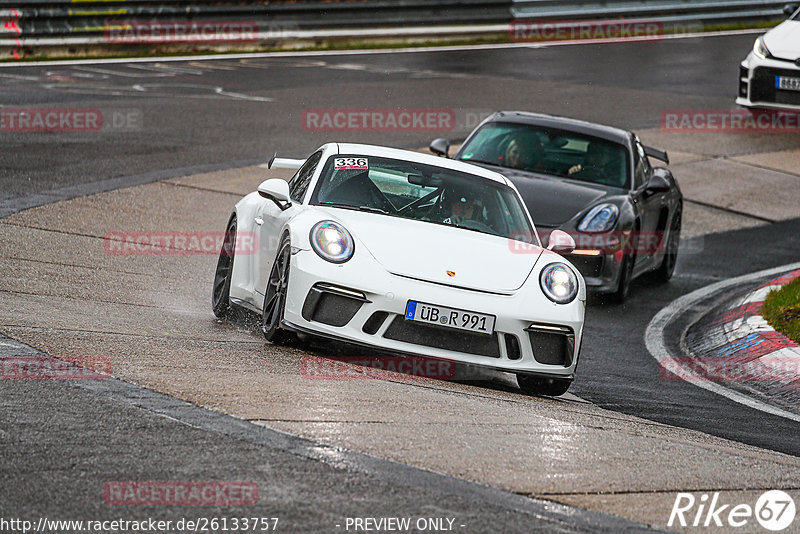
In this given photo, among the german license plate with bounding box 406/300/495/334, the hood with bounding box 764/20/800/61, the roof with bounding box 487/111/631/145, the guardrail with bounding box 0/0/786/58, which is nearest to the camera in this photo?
the german license plate with bounding box 406/300/495/334

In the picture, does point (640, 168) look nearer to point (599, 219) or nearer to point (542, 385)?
point (599, 219)

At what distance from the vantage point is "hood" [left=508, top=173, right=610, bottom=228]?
10.8m

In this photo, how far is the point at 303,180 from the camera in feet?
27.8

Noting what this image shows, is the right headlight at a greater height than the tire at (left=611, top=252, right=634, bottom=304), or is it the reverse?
the right headlight

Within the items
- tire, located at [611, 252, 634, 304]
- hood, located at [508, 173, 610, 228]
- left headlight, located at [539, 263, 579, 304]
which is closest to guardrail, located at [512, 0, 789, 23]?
hood, located at [508, 173, 610, 228]

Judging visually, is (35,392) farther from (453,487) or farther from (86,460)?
(453,487)

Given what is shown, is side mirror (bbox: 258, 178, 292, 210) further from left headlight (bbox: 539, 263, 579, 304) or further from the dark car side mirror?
the dark car side mirror

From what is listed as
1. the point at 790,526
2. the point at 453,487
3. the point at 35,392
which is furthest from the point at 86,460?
the point at 790,526

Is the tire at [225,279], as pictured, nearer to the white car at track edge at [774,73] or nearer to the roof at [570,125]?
the roof at [570,125]

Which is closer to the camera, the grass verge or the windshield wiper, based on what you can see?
the windshield wiper

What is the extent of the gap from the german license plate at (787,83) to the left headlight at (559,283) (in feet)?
39.7

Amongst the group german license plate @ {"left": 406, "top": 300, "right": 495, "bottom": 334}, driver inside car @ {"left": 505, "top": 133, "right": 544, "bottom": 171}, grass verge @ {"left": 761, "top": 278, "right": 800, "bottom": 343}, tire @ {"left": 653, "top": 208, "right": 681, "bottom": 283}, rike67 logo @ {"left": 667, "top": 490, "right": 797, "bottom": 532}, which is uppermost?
german license plate @ {"left": 406, "top": 300, "right": 495, "bottom": 334}

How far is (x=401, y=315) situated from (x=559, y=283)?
3.42 ft

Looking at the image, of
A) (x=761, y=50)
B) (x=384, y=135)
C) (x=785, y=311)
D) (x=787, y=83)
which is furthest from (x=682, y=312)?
(x=761, y=50)
